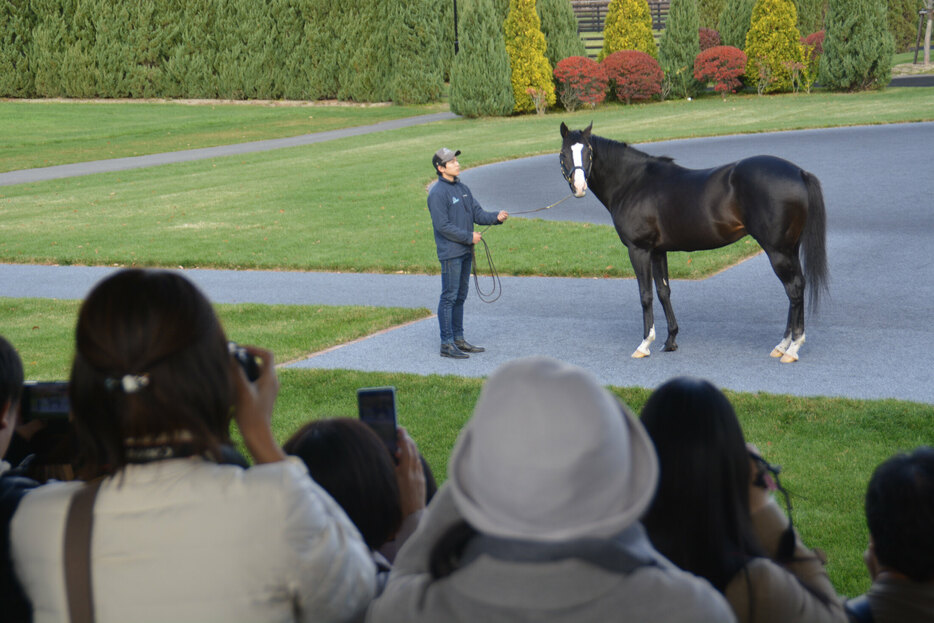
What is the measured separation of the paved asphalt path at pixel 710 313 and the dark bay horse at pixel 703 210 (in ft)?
1.43

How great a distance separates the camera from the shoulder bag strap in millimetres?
2006

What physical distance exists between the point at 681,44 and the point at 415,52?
1126 centimetres

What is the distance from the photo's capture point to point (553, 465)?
159 cm

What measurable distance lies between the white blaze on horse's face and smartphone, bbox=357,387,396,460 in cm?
627

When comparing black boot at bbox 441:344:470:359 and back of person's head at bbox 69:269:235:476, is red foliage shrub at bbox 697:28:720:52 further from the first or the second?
back of person's head at bbox 69:269:235:476

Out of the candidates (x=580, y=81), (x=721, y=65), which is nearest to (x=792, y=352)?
(x=580, y=81)

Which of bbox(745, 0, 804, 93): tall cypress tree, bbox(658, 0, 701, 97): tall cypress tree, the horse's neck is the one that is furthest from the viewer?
bbox(658, 0, 701, 97): tall cypress tree

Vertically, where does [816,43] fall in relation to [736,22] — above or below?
below

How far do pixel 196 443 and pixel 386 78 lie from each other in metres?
42.2

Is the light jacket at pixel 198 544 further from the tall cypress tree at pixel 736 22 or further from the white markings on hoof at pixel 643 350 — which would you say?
the tall cypress tree at pixel 736 22

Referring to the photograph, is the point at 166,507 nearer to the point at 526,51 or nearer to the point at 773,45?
the point at 526,51

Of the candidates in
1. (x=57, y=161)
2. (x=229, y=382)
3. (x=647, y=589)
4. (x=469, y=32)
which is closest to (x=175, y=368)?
(x=229, y=382)

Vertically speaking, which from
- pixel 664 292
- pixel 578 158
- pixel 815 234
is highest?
pixel 578 158

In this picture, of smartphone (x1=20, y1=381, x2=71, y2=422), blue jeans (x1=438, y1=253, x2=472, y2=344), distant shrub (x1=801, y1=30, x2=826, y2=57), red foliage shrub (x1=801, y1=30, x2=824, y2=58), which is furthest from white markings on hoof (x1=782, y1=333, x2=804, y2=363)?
red foliage shrub (x1=801, y1=30, x2=824, y2=58)
